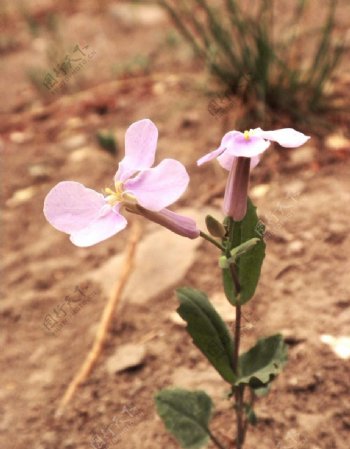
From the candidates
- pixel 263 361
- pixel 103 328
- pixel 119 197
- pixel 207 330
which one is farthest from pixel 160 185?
pixel 103 328

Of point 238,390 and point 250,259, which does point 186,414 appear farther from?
point 250,259

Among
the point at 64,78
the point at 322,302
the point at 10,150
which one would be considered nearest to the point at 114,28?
the point at 64,78

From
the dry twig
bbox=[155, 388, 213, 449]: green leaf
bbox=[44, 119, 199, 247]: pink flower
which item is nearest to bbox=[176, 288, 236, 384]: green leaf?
bbox=[155, 388, 213, 449]: green leaf

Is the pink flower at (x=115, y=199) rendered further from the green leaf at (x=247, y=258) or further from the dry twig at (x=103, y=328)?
the dry twig at (x=103, y=328)

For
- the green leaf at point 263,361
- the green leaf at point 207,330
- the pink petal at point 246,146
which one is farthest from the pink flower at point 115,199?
the green leaf at point 263,361

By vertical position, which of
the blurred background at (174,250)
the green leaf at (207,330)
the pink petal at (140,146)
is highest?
the pink petal at (140,146)

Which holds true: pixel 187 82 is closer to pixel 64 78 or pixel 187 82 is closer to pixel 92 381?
pixel 64 78

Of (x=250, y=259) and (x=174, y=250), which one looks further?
(x=174, y=250)
